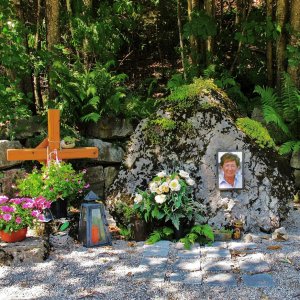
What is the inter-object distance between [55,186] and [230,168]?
6.68 ft

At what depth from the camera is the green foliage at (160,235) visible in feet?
15.6

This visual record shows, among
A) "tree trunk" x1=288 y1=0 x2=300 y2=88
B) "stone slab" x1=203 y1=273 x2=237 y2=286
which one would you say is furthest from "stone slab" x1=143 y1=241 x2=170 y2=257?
"tree trunk" x1=288 y1=0 x2=300 y2=88

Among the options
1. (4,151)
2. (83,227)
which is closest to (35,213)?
(83,227)

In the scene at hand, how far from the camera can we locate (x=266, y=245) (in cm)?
470

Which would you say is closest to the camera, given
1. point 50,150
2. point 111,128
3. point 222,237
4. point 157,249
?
point 157,249

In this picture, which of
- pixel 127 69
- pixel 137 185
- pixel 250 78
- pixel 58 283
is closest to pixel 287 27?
pixel 250 78

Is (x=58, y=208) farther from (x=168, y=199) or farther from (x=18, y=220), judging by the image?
(x=168, y=199)

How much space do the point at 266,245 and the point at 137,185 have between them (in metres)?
→ 1.57

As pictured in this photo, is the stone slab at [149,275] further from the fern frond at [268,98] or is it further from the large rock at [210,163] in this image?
the fern frond at [268,98]

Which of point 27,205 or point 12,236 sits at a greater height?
point 27,205

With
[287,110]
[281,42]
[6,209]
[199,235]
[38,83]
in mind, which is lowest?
[199,235]

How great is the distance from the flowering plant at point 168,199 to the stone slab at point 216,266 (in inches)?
26.5

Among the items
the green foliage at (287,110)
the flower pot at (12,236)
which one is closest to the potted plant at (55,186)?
the flower pot at (12,236)

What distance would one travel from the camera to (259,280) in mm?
3752
